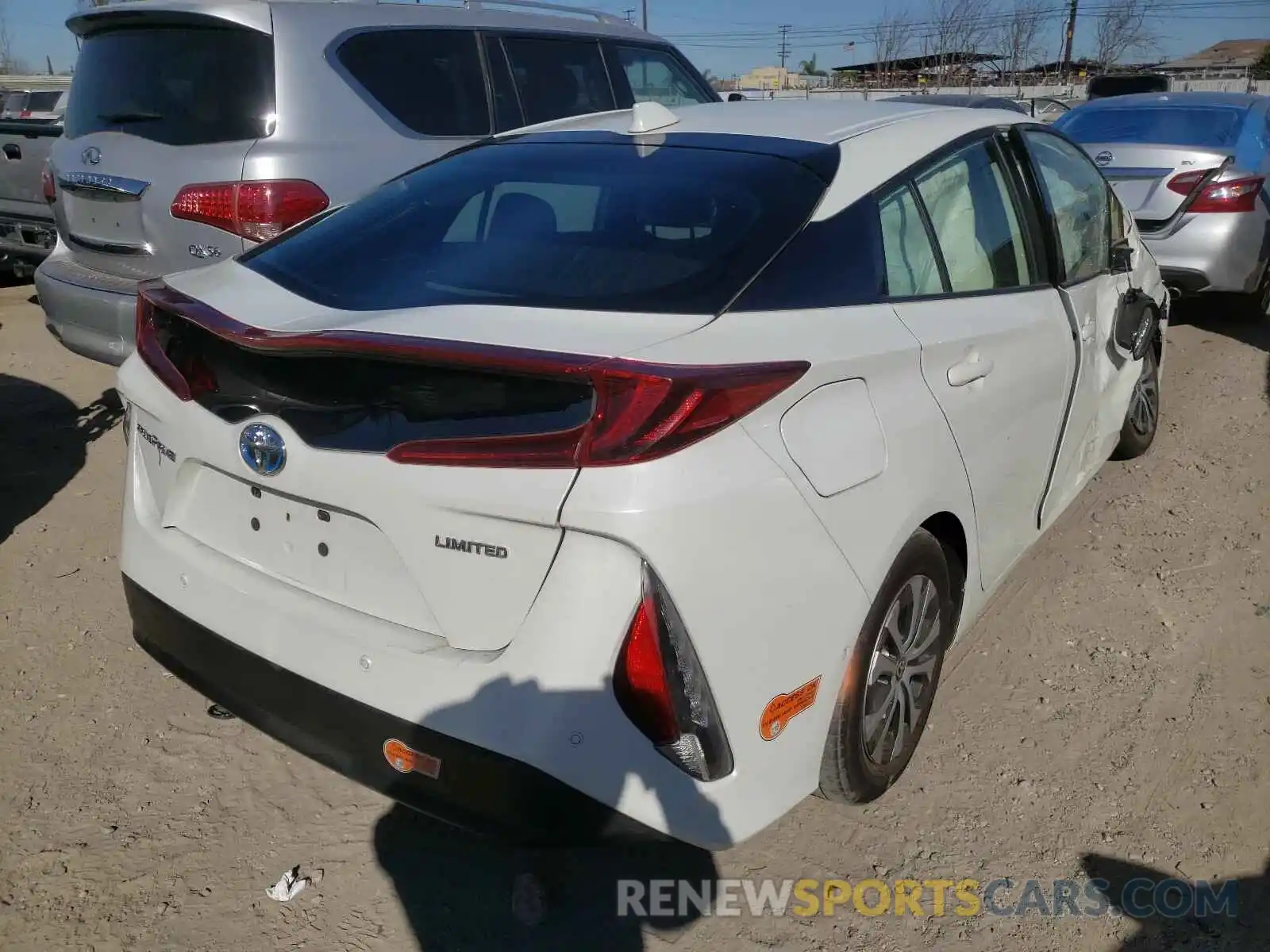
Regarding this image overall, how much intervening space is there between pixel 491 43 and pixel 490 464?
4.12 metres

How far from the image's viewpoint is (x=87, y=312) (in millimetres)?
4578

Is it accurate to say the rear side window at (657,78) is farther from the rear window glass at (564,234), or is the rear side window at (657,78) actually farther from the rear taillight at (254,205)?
the rear window glass at (564,234)

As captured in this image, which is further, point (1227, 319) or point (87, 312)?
point (1227, 319)

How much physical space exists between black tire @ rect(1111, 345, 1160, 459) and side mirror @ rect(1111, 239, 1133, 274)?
735 mm

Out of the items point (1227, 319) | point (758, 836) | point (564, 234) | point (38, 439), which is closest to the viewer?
point (564, 234)

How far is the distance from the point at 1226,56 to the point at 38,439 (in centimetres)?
7622

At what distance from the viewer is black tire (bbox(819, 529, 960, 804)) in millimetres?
2330

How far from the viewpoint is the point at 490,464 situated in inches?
73.4

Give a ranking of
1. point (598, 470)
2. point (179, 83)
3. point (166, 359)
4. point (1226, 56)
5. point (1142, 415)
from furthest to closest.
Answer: point (1226, 56) → point (1142, 415) → point (179, 83) → point (166, 359) → point (598, 470)

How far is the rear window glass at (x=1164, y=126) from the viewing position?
24.6 feet

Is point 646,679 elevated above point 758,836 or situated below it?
above

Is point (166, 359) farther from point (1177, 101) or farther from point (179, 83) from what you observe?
point (1177, 101)

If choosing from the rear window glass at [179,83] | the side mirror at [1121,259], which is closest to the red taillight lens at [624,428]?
the side mirror at [1121,259]

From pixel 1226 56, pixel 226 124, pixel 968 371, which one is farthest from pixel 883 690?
pixel 1226 56
